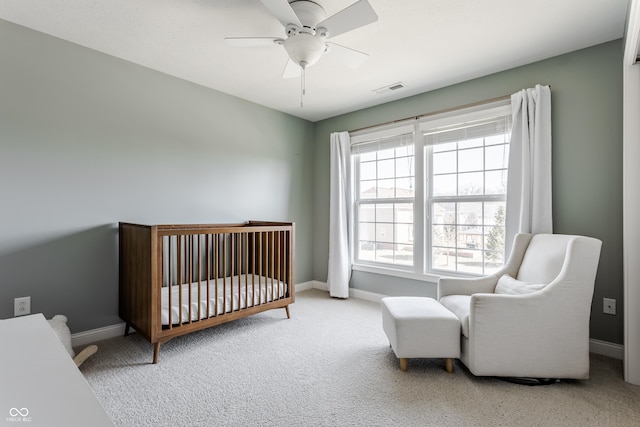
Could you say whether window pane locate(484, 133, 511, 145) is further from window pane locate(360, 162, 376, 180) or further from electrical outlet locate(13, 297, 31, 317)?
electrical outlet locate(13, 297, 31, 317)

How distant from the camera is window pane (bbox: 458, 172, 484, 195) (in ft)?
9.64

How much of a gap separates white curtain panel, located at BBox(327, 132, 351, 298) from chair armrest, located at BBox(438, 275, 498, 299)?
1397 millimetres

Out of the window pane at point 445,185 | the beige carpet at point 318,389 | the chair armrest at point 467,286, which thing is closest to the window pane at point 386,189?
the window pane at point 445,185

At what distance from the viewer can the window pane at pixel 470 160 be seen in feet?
9.66

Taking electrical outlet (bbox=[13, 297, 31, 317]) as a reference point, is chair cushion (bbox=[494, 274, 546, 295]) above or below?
above

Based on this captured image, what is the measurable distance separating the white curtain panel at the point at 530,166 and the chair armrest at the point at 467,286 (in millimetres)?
440

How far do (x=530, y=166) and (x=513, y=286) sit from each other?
1041 mm

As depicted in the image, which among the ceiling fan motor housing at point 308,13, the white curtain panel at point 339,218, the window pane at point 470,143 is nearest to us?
the ceiling fan motor housing at point 308,13

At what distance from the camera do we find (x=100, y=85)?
2.48 meters

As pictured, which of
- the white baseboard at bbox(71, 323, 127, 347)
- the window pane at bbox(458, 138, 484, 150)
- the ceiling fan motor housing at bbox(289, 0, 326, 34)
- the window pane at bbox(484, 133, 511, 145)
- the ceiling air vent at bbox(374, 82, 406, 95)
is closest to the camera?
the ceiling fan motor housing at bbox(289, 0, 326, 34)

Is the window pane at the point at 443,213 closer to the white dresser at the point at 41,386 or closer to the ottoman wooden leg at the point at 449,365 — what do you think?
the ottoman wooden leg at the point at 449,365

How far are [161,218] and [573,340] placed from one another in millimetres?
3191

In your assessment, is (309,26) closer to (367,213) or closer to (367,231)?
(367,213)

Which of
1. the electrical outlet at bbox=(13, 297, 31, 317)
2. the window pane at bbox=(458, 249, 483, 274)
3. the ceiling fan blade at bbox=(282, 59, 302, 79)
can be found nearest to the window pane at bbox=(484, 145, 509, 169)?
the window pane at bbox=(458, 249, 483, 274)
